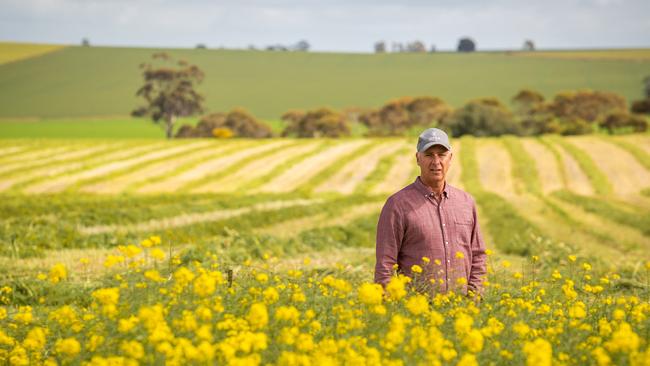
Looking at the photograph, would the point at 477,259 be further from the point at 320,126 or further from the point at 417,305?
the point at 320,126

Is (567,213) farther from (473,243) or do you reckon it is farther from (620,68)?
(620,68)

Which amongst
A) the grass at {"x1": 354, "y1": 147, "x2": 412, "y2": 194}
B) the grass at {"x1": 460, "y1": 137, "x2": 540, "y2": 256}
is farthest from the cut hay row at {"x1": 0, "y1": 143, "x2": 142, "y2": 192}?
the grass at {"x1": 460, "y1": 137, "x2": 540, "y2": 256}

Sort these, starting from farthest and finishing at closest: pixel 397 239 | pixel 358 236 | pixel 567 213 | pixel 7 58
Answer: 1. pixel 7 58
2. pixel 567 213
3. pixel 358 236
4. pixel 397 239

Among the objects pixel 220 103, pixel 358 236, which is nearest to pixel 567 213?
pixel 358 236

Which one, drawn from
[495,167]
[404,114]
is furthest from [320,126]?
[495,167]

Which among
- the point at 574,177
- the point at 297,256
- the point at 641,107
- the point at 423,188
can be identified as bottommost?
the point at 641,107

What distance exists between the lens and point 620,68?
393 feet

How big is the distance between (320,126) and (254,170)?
4066 cm

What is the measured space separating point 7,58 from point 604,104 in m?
79.1

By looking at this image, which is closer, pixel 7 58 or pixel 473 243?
pixel 473 243

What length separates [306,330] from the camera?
5570mm

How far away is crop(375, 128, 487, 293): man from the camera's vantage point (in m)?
6.23

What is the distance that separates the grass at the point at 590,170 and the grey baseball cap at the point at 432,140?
1136 inches

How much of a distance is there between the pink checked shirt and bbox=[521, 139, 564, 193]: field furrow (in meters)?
28.3
